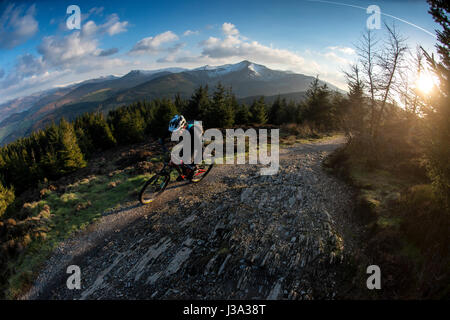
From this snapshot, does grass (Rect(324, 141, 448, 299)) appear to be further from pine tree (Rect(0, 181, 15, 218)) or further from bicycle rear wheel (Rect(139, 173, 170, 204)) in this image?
pine tree (Rect(0, 181, 15, 218))

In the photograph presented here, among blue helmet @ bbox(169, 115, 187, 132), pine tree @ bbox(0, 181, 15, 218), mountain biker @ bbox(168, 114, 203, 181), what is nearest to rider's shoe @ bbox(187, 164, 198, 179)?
mountain biker @ bbox(168, 114, 203, 181)

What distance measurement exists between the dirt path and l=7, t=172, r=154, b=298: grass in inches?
20.1

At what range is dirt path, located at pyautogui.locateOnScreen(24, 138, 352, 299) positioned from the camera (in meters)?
4.90

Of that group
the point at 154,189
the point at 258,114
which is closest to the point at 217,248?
the point at 154,189

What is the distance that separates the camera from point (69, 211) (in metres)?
9.21

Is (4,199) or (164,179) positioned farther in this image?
(4,199)

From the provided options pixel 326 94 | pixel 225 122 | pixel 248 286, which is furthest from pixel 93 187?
pixel 326 94

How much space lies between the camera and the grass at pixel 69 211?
247 inches

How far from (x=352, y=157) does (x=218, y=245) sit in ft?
32.2

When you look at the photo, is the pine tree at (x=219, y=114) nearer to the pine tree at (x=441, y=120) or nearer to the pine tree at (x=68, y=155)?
the pine tree at (x=68, y=155)

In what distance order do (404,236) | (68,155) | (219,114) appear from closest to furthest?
(404,236) < (219,114) < (68,155)

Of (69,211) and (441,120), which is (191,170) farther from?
(441,120)

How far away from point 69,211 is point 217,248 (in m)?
7.81
